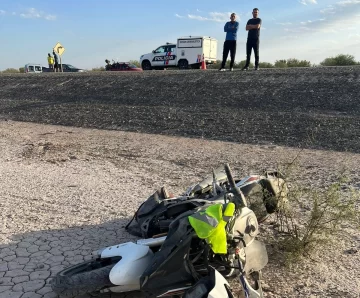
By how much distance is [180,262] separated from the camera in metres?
2.79

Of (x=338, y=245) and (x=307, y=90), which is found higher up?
(x=307, y=90)

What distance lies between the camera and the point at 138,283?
3.00 m

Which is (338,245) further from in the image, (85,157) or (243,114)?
(243,114)

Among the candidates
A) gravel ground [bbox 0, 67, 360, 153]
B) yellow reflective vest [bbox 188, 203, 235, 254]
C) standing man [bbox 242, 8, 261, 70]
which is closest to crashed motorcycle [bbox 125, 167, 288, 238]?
yellow reflective vest [bbox 188, 203, 235, 254]

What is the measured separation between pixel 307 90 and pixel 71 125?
7.75 m

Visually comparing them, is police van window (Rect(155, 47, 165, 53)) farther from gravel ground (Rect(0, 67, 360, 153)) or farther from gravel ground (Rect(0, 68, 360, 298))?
gravel ground (Rect(0, 67, 360, 153))

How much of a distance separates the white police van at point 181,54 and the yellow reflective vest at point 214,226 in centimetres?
3009

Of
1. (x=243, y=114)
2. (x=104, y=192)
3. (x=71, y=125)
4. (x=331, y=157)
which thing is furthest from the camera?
(x=71, y=125)

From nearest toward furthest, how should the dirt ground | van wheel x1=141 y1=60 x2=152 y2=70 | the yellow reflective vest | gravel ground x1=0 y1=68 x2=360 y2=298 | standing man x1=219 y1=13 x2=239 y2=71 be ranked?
1. the yellow reflective vest
2. the dirt ground
3. gravel ground x1=0 y1=68 x2=360 y2=298
4. standing man x1=219 y1=13 x2=239 y2=71
5. van wheel x1=141 y1=60 x2=152 y2=70

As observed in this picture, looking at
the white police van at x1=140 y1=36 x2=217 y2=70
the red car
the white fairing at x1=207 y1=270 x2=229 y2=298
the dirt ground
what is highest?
the white police van at x1=140 y1=36 x2=217 y2=70

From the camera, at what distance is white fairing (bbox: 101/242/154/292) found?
2961mm

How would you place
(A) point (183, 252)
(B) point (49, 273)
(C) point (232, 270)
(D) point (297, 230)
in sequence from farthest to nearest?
(D) point (297, 230) < (B) point (49, 273) < (C) point (232, 270) < (A) point (183, 252)

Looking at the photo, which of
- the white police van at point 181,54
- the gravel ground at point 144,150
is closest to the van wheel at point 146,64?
the white police van at point 181,54

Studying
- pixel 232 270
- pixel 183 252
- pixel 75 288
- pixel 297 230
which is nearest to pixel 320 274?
pixel 297 230
